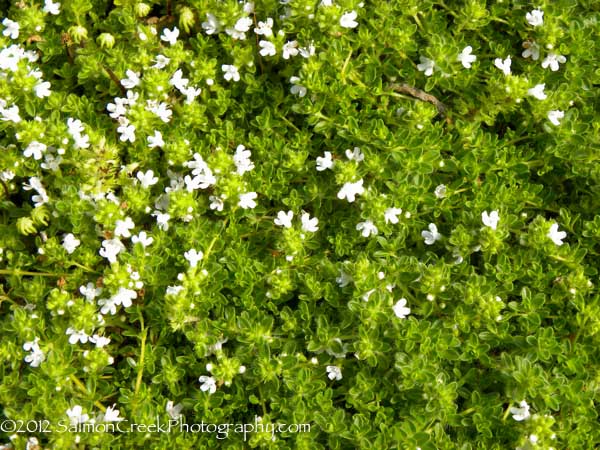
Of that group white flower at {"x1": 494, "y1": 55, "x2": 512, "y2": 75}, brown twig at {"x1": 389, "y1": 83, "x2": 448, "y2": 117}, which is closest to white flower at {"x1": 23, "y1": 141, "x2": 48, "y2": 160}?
brown twig at {"x1": 389, "y1": 83, "x2": 448, "y2": 117}

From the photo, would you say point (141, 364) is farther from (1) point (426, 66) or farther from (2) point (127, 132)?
(1) point (426, 66)

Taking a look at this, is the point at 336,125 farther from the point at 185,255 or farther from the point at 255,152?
the point at 185,255

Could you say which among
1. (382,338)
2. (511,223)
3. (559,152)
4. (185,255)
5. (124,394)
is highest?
(559,152)

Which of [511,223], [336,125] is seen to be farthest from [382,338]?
[336,125]

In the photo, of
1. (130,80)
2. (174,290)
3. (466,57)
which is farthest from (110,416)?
(466,57)

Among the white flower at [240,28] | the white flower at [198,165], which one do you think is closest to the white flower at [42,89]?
the white flower at [198,165]

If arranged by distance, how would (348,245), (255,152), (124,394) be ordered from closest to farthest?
(124,394) → (348,245) → (255,152)

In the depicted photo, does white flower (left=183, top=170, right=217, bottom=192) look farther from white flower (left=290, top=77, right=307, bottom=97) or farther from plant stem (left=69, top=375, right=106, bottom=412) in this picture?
plant stem (left=69, top=375, right=106, bottom=412)
